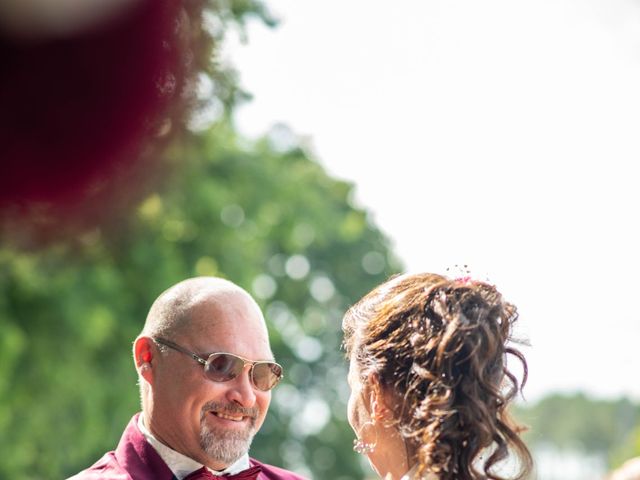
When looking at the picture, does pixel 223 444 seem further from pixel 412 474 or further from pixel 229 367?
pixel 412 474

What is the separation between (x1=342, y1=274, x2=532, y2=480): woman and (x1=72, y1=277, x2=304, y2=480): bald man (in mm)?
859

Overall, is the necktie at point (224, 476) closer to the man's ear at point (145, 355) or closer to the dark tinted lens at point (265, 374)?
the dark tinted lens at point (265, 374)

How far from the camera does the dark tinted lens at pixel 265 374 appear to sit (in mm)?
4656

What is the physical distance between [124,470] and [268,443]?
22.7 metres

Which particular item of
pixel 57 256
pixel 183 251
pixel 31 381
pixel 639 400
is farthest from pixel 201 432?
pixel 639 400

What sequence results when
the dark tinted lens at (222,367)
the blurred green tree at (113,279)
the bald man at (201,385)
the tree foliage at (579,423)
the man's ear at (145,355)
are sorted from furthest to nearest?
the tree foliage at (579,423), the blurred green tree at (113,279), the man's ear at (145,355), the dark tinted lens at (222,367), the bald man at (201,385)

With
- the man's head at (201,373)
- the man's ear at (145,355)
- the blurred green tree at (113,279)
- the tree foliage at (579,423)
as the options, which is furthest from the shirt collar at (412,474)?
the tree foliage at (579,423)

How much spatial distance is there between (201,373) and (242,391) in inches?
7.2

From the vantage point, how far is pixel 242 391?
4.60m

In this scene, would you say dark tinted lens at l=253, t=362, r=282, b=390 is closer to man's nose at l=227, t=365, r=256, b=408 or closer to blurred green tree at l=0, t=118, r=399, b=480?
man's nose at l=227, t=365, r=256, b=408

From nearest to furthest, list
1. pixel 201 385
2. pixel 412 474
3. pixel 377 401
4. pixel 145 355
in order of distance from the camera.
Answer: pixel 412 474 < pixel 377 401 < pixel 201 385 < pixel 145 355

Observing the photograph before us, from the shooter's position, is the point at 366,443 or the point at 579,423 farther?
the point at 579,423

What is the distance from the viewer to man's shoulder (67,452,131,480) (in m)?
4.27

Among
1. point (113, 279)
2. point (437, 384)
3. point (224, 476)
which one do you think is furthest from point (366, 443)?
point (113, 279)
